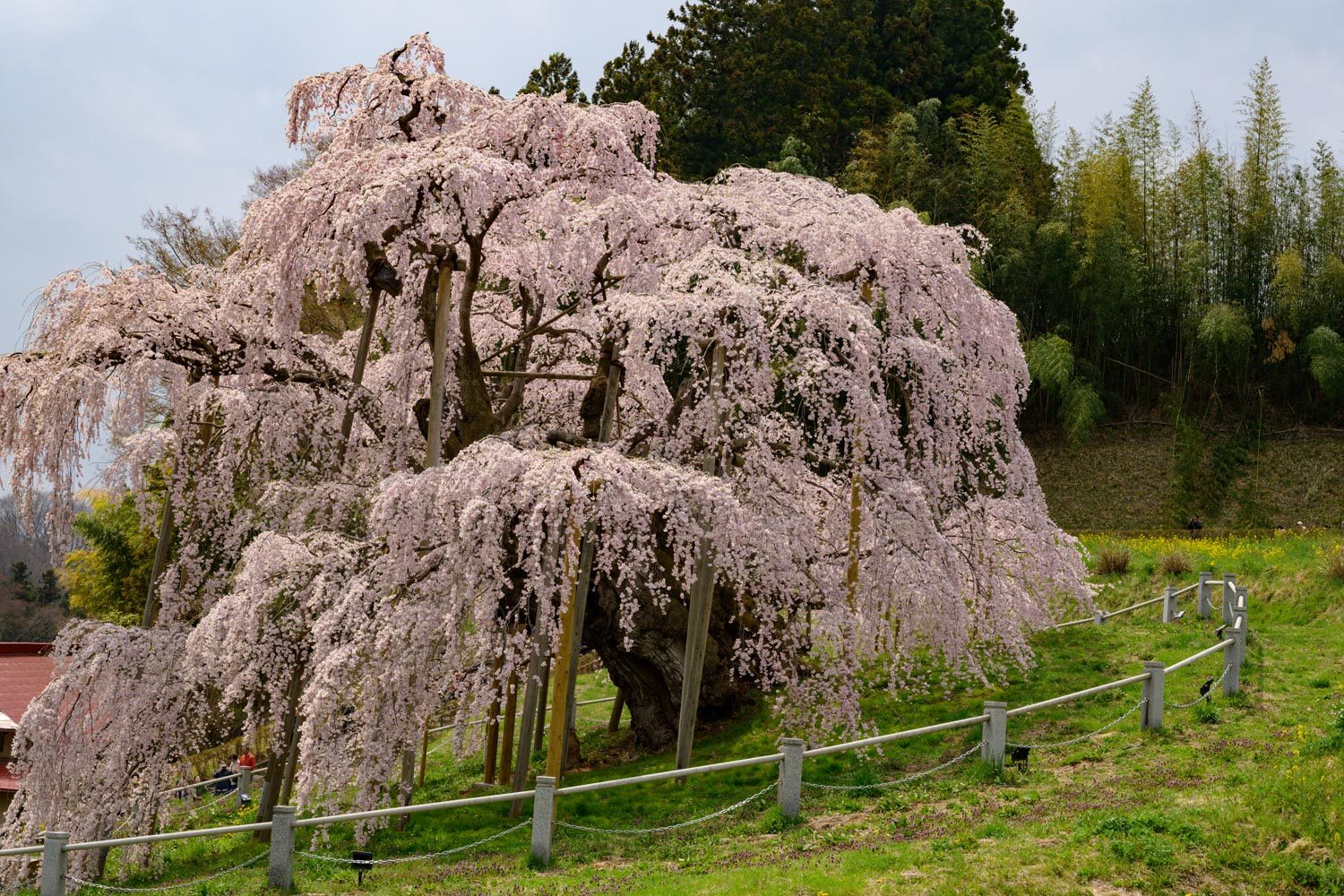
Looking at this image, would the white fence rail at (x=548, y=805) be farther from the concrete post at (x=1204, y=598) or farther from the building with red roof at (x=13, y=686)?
the building with red roof at (x=13, y=686)

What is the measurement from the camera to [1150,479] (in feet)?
98.5

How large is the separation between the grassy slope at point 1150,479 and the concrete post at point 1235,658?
16.4 meters

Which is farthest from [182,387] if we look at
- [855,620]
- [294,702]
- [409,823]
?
[855,620]

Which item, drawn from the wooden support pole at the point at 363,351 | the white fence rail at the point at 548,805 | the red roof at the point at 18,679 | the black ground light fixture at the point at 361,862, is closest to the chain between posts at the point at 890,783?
the white fence rail at the point at 548,805

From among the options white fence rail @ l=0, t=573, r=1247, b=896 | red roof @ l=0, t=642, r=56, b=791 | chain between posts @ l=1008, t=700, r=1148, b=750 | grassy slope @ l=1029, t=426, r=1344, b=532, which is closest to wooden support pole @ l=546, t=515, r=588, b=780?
white fence rail @ l=0, t=573, r=1247, b=896

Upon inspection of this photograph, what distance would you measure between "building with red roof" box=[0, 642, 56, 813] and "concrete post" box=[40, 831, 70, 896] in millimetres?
9382

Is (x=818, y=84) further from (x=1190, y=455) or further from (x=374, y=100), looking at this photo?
(x=374, y=100)

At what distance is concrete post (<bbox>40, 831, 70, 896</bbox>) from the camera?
8.38 meters

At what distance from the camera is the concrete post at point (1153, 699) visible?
10398 mm

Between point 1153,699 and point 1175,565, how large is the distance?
26.4 feet

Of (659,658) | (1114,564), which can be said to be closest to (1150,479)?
(1114,564)

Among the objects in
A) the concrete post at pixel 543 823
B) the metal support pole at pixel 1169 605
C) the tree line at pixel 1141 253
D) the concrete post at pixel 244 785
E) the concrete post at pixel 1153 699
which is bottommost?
the concrete post at pixel 244 785

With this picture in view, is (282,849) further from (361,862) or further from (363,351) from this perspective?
(363,351)

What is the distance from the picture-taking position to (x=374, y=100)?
40.5 ft
